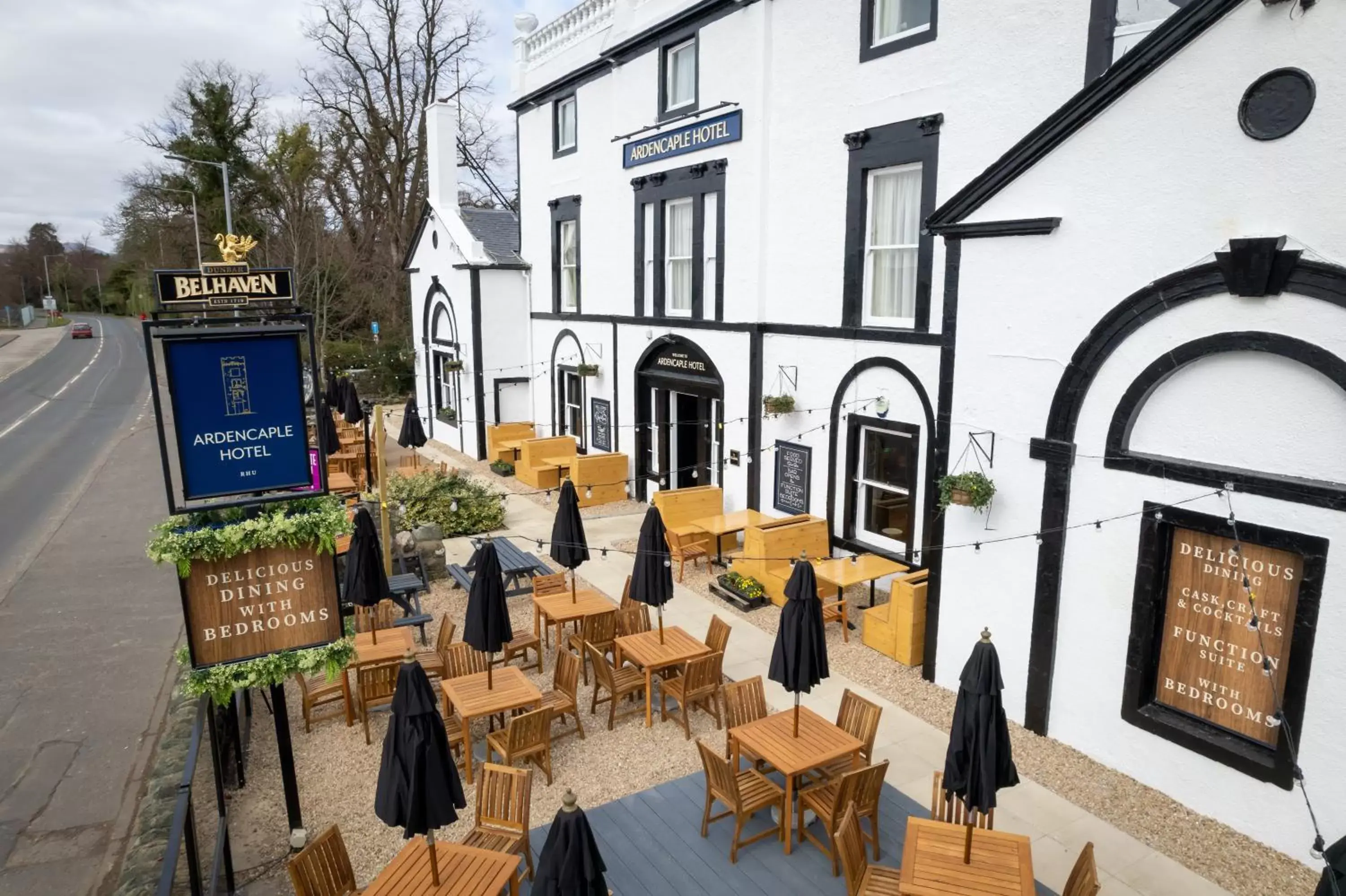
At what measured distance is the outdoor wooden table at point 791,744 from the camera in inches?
276

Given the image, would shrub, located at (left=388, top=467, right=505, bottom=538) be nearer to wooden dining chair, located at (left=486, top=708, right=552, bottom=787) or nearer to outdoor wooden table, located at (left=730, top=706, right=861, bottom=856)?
wooden dining chair, located at (left=486, top=708, right=552, bottom=787)

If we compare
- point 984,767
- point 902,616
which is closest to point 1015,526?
point 902,616

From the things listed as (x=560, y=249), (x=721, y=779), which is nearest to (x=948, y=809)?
(x=721, y=779)

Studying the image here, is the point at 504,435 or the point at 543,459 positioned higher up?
the point at 504,435

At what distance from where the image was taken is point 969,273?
30.1ft

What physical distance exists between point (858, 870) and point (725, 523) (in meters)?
8.66

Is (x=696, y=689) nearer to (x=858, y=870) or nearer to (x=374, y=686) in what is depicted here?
(x=858, y=870)

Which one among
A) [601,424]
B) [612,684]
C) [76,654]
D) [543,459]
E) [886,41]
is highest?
[886,41]

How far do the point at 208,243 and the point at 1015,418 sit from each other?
45274 mm

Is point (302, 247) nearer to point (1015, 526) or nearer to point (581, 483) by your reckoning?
point (581, 483)

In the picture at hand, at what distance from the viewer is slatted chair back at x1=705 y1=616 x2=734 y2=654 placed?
31.8 feet

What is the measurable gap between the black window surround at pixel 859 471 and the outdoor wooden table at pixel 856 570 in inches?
19.0

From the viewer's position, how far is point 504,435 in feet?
76.2

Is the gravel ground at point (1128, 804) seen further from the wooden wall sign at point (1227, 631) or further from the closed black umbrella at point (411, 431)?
the closed black umbrella at point (411, 431)
